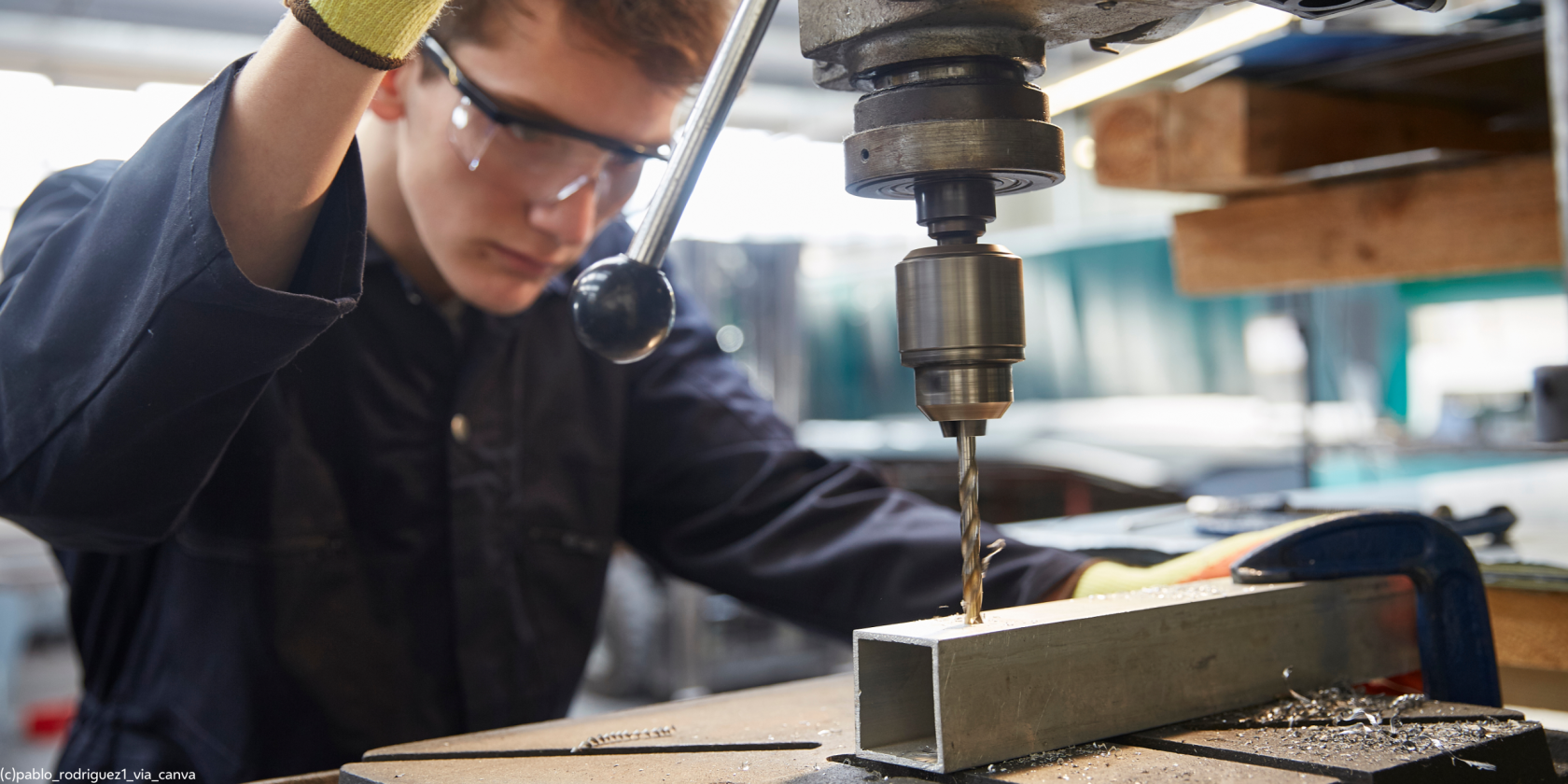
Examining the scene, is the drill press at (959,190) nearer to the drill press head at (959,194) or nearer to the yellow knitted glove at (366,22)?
the drill press head at (959,194)

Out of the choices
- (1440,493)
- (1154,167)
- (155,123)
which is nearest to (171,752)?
(155,123)

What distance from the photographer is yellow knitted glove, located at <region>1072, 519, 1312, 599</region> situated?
3.27 feet

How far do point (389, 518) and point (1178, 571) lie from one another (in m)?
0.85

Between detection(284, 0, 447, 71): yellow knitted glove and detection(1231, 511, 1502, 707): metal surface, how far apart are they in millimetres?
712

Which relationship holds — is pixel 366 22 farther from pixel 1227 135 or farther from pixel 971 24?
pixel 1227 135

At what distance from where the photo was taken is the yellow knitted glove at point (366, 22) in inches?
25.1

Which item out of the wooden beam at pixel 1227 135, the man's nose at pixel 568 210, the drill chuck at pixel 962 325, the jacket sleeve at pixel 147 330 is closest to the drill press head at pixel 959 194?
the drill chuck at pixel 962 325

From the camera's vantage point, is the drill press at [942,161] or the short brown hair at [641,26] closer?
the drill press at [942,161]

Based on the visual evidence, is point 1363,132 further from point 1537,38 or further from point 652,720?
point 652,720

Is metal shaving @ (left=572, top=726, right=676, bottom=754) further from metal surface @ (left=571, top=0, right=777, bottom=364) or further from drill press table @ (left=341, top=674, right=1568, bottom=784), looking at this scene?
metal surface @ (left=571, top=0, right=777, bottom=364)

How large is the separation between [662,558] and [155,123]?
2.74 ft

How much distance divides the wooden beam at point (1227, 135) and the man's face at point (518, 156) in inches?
28.5

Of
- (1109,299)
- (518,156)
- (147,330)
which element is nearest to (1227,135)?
(518,156)

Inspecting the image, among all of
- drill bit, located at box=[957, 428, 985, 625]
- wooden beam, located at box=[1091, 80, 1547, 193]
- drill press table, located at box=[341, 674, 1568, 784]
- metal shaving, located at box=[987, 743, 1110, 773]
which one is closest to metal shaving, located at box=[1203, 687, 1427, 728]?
drill press table, located at box=[341, 674, 1568, 784]
